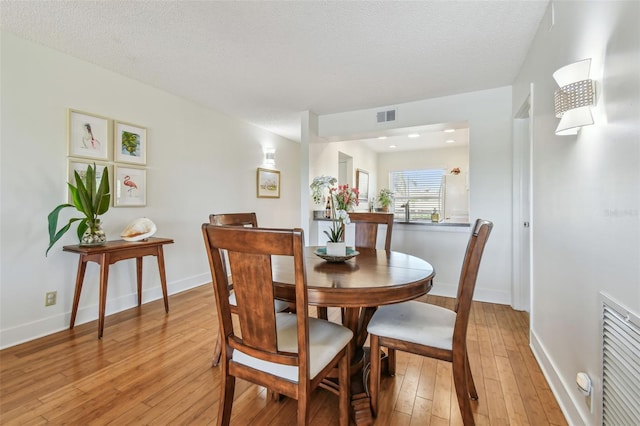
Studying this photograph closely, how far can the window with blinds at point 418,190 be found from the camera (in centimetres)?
682

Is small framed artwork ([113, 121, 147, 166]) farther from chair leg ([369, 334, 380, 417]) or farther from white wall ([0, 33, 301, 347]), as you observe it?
chair leg ([369, 334, 380, 417])

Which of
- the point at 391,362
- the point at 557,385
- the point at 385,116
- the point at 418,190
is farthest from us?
the point at 418,190

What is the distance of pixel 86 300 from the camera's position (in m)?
2.66

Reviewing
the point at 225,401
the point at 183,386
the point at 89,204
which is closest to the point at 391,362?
the point at 225,401

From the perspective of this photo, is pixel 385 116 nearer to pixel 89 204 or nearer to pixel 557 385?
pixel 557 385

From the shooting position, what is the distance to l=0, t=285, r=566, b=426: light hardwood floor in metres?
1.48

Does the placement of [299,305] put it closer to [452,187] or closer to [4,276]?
[4,276]

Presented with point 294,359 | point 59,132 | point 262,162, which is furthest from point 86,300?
point 262,162

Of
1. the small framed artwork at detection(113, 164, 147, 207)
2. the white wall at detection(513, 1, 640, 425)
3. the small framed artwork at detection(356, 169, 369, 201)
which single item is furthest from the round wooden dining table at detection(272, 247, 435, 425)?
the small framed artwork at detection(356, 169, 369, 201)

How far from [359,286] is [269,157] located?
4.07 meters

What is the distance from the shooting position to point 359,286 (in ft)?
4.13

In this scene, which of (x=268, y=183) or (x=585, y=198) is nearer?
(x=585, y=198)

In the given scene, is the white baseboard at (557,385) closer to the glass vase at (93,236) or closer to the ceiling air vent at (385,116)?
the ceiling air vent at (385,116)

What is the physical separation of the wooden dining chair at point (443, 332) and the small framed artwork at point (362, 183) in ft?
14.9
